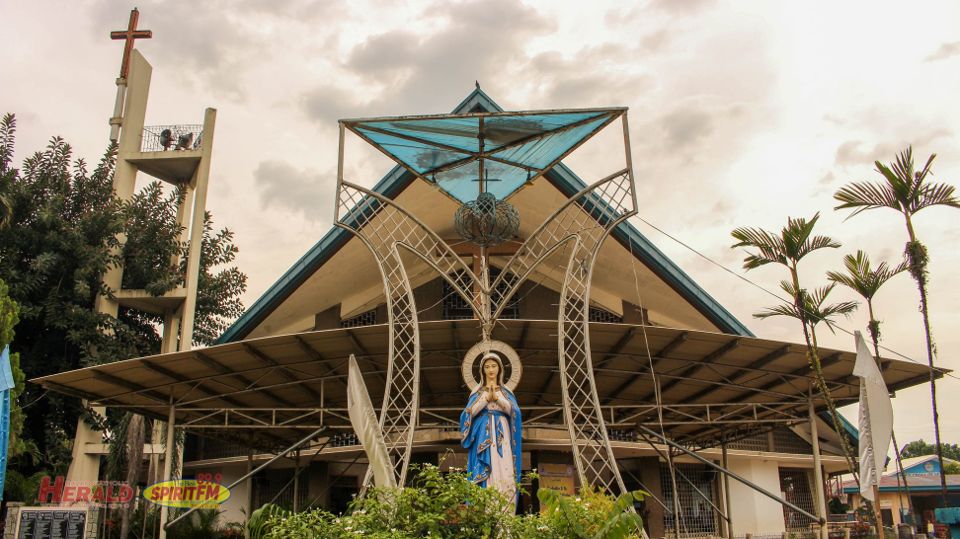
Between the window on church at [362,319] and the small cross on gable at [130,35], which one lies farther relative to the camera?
the small cross on gable at [130,35]

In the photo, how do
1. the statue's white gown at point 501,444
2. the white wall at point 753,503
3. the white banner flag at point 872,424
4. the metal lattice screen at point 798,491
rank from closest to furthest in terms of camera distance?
the statue's white gown at point 501,444 < the white banner flag at point 872,424 < the white wall at point 753,503 < the metal lattice screen at point 798,491

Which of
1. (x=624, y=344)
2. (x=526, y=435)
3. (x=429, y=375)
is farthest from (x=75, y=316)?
(x=624, y=344)

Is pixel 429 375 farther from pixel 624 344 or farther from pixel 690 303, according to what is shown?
pixel 690 303

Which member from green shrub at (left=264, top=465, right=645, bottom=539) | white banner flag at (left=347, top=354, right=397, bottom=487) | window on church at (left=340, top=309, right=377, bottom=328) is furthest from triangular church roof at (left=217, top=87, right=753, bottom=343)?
green shrub at (left=264, top=465, right=645, bottom=539)

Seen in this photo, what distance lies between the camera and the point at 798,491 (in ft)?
77.7

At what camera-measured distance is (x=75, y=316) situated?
2002 centimetres

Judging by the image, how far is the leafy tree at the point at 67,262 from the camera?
65.3 ft

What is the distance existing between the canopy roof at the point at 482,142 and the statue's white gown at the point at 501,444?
3.77 m

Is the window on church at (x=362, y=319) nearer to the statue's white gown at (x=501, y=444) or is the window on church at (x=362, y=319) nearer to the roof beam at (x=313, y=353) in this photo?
the roof beam at (x=313, y=353)

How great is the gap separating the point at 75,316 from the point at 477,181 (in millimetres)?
13006

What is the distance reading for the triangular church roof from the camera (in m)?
16.7

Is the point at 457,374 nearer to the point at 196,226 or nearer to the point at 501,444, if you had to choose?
the point at 501,444

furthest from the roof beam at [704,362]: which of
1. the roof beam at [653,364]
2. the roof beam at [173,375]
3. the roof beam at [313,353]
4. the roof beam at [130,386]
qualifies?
the roof beam at [130,386]

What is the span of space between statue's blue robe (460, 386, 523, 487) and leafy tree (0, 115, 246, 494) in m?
13.5
